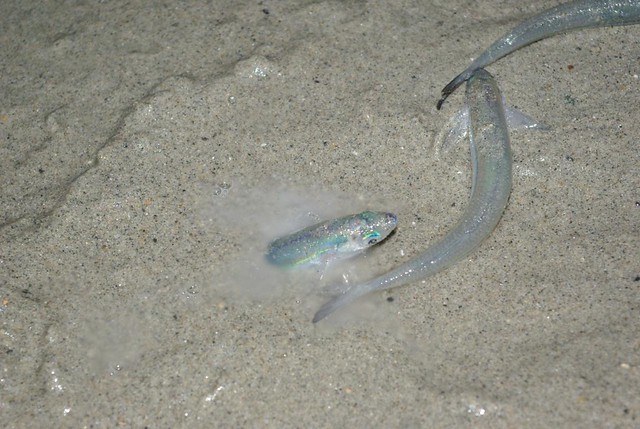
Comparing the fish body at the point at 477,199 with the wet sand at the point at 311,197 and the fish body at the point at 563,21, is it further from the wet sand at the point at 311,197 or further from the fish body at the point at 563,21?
the fish body at the point at 563,21

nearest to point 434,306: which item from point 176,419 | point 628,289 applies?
point 628,289

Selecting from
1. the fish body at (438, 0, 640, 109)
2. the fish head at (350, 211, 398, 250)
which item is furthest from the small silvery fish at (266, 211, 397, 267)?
the fish body at (438, 0, 640, 109)

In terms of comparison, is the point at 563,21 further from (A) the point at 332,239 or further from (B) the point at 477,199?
(A) the point at 332,239

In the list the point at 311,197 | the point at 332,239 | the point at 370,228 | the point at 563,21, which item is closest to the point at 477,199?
the point at 370,228

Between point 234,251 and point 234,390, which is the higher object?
point 234,251

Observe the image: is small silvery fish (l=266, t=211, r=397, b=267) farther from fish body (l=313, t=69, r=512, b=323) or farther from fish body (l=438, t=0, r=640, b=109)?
fish body (l=438, t=0, r=640, b=109)

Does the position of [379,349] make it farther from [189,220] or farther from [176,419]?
[189,220]

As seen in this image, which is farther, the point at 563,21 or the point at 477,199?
the point at 563,21
